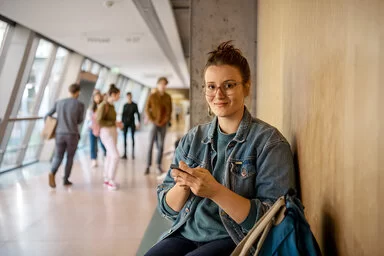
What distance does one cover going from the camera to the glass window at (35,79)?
919 cm

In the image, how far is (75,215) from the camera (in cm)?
486

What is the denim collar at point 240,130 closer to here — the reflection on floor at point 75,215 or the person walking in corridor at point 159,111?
the reflection on floor at point 75,215

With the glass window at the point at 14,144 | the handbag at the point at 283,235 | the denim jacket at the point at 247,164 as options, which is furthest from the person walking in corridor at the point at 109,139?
the handbag at the point at 283,235

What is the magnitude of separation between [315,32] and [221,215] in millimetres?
801

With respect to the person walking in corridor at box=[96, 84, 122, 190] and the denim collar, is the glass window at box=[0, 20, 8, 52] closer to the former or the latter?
the person walking in corridor at box=[96, 84, 122, 190]

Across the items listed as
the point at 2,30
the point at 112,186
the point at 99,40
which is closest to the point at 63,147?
the point at 112,186

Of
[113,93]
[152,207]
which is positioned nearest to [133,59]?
[113,93]

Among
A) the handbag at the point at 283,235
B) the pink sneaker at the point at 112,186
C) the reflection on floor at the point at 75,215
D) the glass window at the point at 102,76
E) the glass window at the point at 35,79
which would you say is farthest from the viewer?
the glass window at the point at 102,76

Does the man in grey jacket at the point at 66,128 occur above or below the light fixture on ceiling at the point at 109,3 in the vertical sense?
below

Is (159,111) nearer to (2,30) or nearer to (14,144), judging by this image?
(2,30)

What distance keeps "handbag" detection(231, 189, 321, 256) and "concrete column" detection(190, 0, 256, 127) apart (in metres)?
3.44

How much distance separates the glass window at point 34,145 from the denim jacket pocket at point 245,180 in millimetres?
9305

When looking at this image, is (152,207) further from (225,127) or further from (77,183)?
(225,127)

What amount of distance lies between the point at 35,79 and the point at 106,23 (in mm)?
3343
